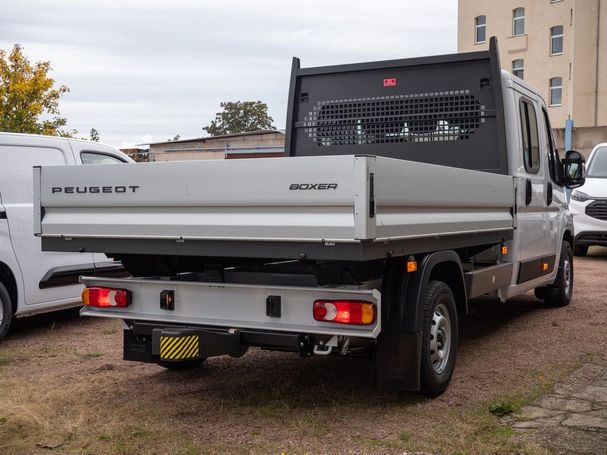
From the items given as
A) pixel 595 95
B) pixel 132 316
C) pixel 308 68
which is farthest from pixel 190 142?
pixel 132 316

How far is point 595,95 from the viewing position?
4359cm

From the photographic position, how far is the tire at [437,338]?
5168 millimetres

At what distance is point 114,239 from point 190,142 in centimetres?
3039

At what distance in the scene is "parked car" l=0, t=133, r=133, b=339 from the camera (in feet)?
25.1

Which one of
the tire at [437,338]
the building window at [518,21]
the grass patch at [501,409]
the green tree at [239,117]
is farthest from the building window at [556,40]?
the grass patch at [501,409]

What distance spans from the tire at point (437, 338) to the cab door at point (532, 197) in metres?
1.89

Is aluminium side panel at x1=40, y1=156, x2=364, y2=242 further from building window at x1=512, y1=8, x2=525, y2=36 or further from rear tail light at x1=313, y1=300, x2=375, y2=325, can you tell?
building window at x1=512, y1=8, x2=525, y2=36

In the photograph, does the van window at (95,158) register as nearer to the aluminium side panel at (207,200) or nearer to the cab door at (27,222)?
the cab door at (27,222)

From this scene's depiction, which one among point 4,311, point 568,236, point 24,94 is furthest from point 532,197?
point 24,94

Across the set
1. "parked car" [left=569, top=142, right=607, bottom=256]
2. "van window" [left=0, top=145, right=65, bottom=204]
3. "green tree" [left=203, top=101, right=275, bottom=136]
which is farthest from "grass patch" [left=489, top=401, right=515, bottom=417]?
"green tree" [left=203, top=101, right=275, bottom=136]

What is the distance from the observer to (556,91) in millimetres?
45531

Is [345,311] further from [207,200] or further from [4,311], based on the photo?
[4,311]

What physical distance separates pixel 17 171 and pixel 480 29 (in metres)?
44.1

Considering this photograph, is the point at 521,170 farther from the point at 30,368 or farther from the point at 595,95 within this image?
the point at 595,95
